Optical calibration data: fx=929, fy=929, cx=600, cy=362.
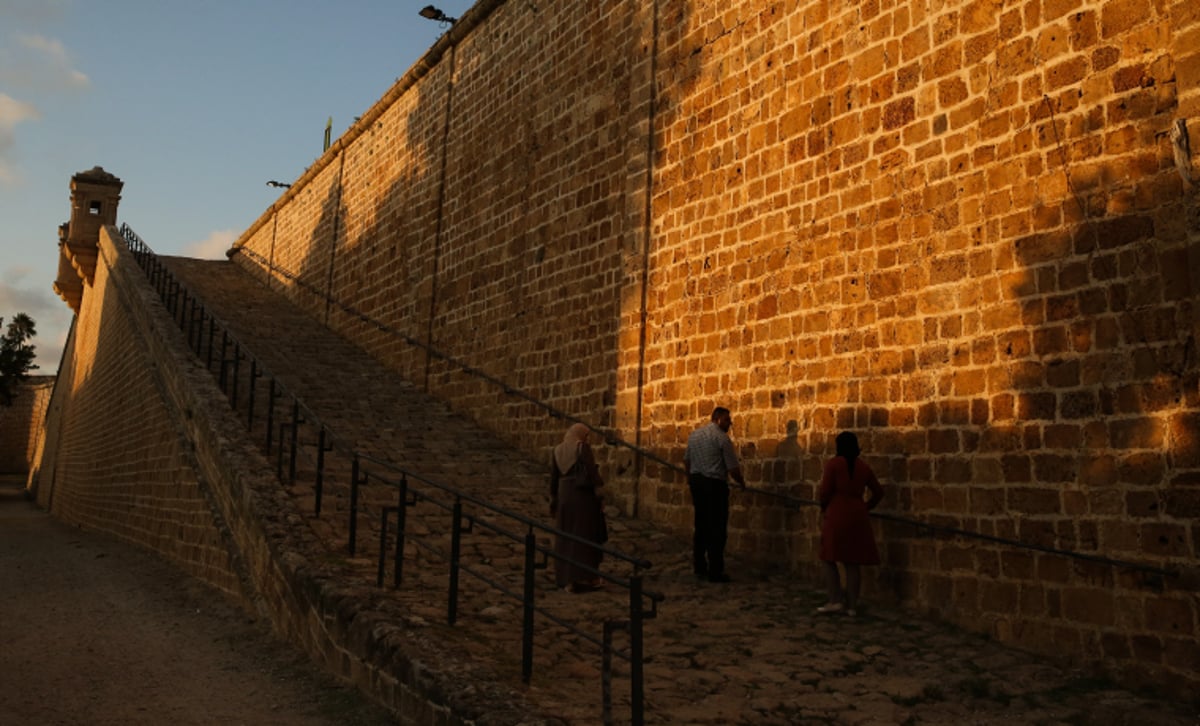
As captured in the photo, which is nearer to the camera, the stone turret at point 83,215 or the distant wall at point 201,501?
the distant wall at point 201,501

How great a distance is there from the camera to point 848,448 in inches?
251

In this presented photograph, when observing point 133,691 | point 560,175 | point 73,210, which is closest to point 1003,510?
point 133,691

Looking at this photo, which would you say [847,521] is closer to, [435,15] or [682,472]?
[682,472]

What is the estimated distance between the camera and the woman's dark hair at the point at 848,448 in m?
6.34

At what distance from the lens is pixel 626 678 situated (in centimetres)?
490

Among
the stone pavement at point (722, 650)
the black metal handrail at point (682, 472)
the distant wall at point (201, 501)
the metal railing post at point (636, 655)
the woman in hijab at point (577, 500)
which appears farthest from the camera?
the woman in hijab at point (577, 500)

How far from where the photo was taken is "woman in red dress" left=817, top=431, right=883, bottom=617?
6195 mm

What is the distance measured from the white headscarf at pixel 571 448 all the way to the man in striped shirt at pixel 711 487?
91 cm

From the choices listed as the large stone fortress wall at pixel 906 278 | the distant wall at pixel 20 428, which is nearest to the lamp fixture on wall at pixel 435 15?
the large stone fortress wall at pixel 906 278

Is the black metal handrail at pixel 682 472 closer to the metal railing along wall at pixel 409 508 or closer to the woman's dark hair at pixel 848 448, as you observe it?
the woman's dark hair at pixel 848 448

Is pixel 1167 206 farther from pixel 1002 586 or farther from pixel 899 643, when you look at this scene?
pixel 899 643

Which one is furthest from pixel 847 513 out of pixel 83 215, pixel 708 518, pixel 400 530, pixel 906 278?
pixel 83 215

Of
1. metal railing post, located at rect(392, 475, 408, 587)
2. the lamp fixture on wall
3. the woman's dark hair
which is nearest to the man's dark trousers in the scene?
the woman's dark hair

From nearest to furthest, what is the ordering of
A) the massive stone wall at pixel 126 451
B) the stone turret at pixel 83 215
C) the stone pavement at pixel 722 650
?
the stone pavement at pixel 722 650
the massive stone wall at pixel 126 451
the stone turret at pixel 83 215
